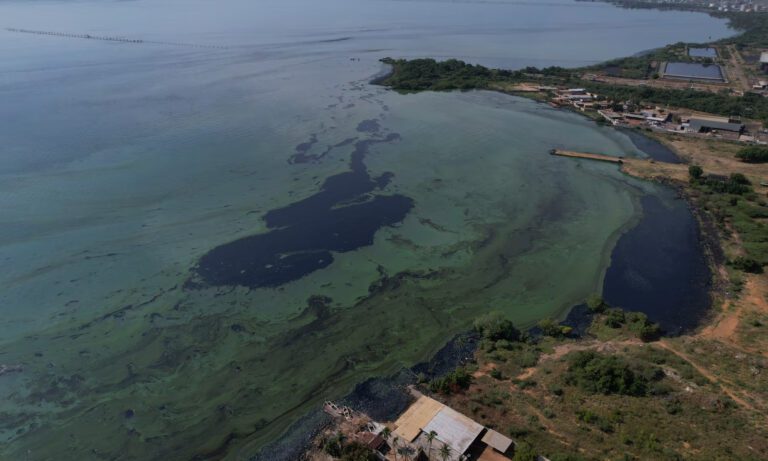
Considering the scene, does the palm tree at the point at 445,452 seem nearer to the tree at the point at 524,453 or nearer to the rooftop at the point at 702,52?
the tree at the point at 524,453

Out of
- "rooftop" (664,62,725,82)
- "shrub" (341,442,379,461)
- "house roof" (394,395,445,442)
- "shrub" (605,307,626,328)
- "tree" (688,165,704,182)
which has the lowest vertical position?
"shrub" (341,442,379,461)

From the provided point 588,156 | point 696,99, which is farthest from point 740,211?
point 696,99

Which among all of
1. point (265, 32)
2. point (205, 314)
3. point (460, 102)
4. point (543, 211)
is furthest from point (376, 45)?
point (205, 314)

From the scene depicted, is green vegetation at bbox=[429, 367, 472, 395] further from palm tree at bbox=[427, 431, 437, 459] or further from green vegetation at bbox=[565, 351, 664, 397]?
green vegetation at bbox=[565, 351, 664, 397]

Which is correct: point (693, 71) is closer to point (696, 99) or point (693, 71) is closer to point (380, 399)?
point (696, 99)

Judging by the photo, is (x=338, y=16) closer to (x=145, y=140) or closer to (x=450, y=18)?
(x=450, y=18)

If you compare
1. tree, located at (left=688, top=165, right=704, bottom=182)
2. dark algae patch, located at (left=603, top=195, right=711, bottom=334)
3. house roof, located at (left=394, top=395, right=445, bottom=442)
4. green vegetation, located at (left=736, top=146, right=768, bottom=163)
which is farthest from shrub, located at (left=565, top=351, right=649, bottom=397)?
green vegetation, located at (left=736, top=146, right=768, bottom=163)

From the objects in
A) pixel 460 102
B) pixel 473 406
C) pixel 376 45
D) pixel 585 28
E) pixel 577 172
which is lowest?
pixel 473 406
